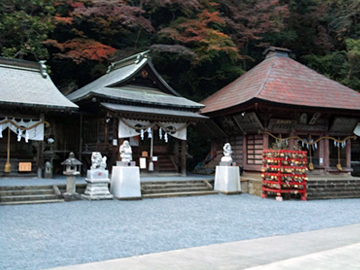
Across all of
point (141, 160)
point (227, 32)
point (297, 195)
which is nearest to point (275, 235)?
point (297, 195)

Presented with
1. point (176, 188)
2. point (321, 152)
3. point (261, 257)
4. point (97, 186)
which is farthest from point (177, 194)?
point (321, 152)

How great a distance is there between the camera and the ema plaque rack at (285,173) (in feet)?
44.1

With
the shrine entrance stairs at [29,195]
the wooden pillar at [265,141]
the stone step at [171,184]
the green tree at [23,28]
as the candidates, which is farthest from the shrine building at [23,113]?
the wooden pillar at [265,141]

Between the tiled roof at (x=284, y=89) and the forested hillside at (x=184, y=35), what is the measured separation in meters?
4.23

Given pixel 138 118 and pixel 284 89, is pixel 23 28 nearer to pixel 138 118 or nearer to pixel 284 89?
pixel 138 118

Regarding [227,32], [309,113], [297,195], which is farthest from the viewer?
[227,32]

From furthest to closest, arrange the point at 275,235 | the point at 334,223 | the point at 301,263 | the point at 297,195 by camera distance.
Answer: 1. the point at 297,195
2. the point at 334,223
3. the point at 275,235
4. the point at 301,263

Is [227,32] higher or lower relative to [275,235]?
higher

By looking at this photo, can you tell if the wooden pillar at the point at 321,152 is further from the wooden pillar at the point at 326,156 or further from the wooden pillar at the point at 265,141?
the wooden pillar at the point at 265,141

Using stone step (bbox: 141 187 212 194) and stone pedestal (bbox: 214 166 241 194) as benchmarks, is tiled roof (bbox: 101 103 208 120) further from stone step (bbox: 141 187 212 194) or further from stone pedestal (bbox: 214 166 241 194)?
stone step (bbox: 141 187 212 194)

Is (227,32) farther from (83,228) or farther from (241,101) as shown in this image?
(83,228)

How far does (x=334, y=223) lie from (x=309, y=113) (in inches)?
351

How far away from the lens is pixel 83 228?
794 cm

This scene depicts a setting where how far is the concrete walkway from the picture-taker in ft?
17.2
